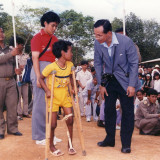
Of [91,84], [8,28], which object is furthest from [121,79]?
[8,28]

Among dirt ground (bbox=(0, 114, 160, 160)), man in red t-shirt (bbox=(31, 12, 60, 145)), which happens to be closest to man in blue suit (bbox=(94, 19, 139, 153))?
dirt ground (bbox=(0, 114, 160, 160))

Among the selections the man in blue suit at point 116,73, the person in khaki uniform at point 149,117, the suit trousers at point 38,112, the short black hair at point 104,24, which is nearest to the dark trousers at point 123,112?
the man in blue suit at point 116,73

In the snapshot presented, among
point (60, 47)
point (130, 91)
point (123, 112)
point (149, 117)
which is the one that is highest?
point (60, 47)

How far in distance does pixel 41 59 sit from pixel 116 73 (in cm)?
137

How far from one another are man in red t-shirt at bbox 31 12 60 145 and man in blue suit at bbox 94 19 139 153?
0.87m

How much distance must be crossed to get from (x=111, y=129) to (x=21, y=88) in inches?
194

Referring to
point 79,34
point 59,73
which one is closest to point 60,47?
point 59,73

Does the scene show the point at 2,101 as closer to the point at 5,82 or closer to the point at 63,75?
the point at 5,82

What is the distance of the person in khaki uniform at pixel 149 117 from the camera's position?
20.1 ft

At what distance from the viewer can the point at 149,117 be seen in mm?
6230

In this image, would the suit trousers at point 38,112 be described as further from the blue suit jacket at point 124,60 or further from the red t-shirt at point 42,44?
the blue suit jacket at point 124,60

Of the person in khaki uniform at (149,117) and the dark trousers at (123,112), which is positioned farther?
the person in khaki uniform at (149,117)

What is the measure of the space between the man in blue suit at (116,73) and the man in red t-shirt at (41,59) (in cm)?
87

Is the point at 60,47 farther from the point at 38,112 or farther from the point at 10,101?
the point at 10,101
